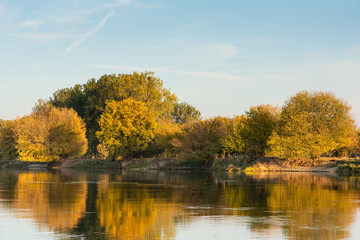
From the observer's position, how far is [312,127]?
6475 centimetres

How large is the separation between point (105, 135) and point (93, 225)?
70553 millimetres

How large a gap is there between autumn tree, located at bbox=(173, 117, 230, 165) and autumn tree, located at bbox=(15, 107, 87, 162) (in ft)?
87.0

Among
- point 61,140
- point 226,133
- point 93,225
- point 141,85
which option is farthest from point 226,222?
point 141,85

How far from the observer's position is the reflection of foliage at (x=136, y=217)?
15.5 meters

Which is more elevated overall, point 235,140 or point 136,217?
point 235,140

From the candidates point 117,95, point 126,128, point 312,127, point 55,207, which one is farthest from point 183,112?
point 55,207

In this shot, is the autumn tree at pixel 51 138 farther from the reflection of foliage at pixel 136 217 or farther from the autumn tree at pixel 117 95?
the reflection of foliage at pixel 136 217

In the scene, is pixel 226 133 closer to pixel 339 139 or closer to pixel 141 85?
pixel 339 139

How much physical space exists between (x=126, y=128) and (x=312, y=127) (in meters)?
33.2

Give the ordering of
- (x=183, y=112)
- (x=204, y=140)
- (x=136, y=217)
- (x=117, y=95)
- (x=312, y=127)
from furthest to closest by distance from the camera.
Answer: (x=183, y=112) → (x=117, y=95) → (x=204, y=140) → (x=312, y=127) → (x=136, y=217)

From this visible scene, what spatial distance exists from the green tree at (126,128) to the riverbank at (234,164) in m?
2.65

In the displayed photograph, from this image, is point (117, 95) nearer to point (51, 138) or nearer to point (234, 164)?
point (51, 138)

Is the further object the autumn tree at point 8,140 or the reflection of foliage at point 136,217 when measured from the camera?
the autumn tree at point 8,140

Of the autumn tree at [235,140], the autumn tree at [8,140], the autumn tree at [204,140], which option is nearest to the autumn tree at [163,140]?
the autumn tree at [204,140]
